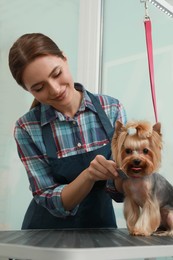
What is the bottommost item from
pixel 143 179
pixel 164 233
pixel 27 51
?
pixel 164 233

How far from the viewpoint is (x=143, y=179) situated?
48.1 inches

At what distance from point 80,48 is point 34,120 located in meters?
1.31

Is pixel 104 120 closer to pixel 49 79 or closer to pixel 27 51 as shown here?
pixel 49 79

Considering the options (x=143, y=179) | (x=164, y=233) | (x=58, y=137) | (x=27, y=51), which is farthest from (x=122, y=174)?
(x=27, y=51)

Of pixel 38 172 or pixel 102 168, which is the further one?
pixel 38 172

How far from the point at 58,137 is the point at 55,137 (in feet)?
0.04

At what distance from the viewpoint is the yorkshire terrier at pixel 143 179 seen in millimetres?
1172

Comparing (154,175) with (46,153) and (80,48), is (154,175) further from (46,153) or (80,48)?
(80,48)

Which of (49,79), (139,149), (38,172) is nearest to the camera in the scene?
(139,149)

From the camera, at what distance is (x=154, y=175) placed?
1246mm

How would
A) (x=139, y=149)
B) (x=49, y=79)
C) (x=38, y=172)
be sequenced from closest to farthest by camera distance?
(x=139, y=149) → (x=49, y=79) → (x=38, y=172)

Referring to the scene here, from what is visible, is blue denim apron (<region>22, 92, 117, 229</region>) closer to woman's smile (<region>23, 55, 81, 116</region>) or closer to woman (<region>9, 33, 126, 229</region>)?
woman (<region>9, 33, 126, 229</region>)

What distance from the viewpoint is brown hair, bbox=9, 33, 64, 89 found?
134 centimetres

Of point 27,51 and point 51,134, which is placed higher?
point 27,51
